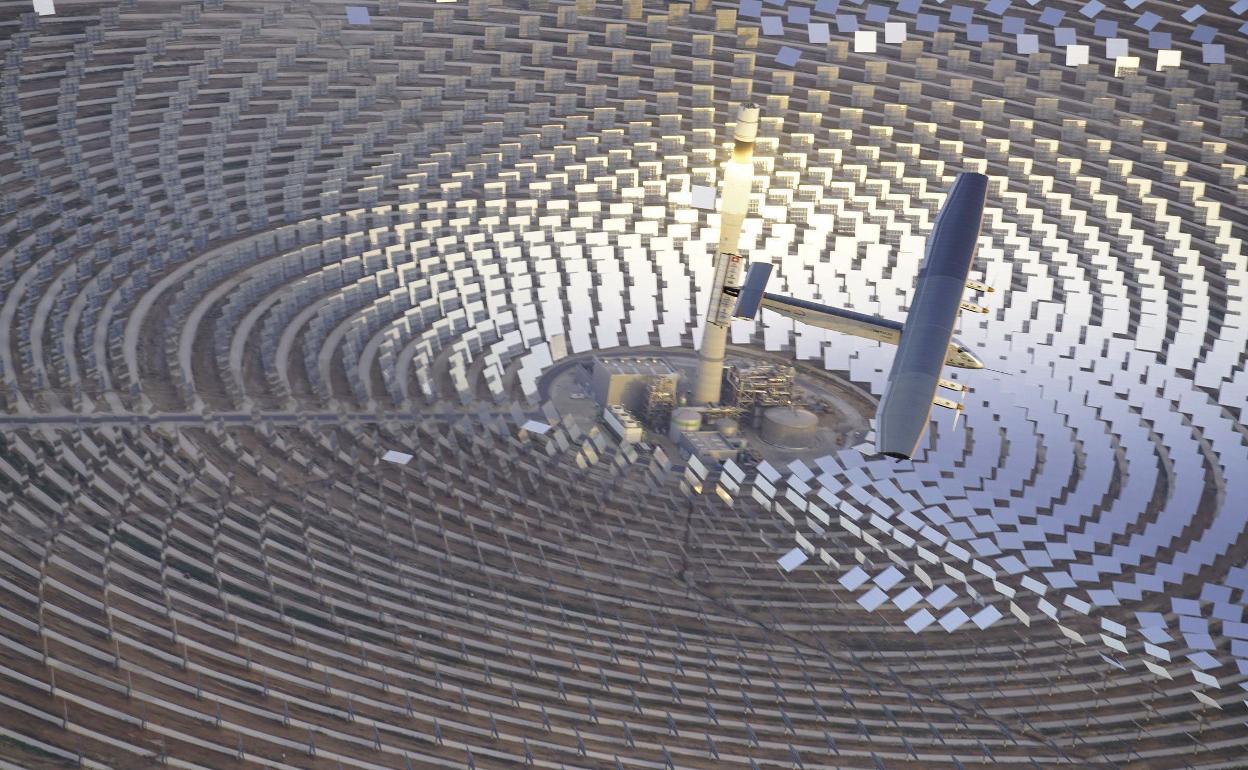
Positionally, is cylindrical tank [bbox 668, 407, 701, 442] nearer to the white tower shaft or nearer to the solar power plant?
the solar power plant

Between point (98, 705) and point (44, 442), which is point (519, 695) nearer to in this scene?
point (98, 705)

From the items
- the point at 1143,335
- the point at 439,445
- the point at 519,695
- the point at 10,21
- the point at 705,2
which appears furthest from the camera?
the point at 705,2

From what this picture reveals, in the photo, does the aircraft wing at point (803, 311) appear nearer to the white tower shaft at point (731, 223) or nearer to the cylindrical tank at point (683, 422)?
the white tower shaft at point (731, 223)

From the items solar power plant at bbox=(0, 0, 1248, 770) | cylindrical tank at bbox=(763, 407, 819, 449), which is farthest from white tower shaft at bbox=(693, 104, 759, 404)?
solar power plant at bbox=(0, 0, 1248, 770)

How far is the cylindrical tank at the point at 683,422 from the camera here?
49906 mm

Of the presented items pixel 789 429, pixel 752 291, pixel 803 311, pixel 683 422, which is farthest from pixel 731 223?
pixel 789 429

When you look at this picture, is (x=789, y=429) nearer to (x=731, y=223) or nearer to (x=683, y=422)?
(x=683, y=422)

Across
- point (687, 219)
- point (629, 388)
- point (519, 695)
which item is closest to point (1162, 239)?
point (687, 219)

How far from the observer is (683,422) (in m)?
49.9

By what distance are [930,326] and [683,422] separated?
9859 mm

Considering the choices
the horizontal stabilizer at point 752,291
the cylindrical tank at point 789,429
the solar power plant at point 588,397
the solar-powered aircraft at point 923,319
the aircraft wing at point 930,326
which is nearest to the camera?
the solar power plant at point 588,397

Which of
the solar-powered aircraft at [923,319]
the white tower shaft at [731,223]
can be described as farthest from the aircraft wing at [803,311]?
the white tower shaft at [731,223]

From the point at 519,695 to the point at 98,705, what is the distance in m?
8.94

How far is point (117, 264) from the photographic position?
50.4 meters
